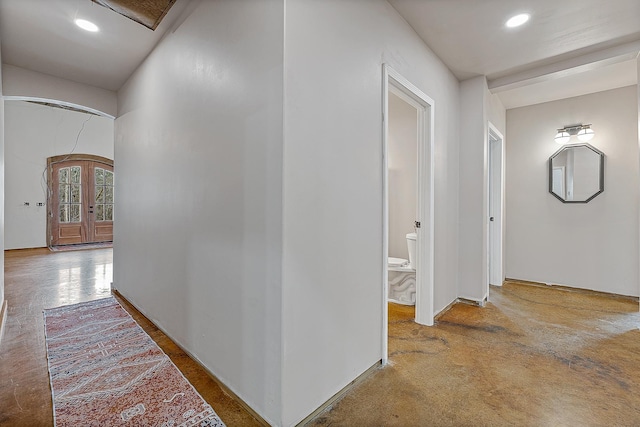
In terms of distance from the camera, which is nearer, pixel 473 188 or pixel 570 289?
pixel 473 188

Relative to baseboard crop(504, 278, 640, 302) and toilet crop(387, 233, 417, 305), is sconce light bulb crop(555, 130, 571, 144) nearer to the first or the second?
baseboard crop(504, 278, 640, 302)

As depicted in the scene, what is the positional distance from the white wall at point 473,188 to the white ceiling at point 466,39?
258mm

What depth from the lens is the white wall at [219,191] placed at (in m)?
1.53

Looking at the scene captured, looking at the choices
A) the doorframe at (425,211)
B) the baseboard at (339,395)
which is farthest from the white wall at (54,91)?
the baseboard at (339,395)

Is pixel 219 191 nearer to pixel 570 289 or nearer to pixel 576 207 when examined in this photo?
pixel 576 207

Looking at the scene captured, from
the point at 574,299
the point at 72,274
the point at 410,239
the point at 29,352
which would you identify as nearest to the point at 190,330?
the point at 29,352

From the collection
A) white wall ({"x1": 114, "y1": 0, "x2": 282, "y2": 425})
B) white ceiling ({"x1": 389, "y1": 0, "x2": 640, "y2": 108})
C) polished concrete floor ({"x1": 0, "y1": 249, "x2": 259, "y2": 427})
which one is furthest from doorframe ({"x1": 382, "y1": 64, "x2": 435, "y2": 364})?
polished concrete floor ({"x1": 0, "y1": 249, "x2": 259, "y2": 427})

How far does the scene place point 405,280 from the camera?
11.2 feet

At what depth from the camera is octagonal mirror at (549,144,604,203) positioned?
3904 millimetres

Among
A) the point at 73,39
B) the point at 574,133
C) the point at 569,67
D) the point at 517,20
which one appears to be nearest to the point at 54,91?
the point at 73,39

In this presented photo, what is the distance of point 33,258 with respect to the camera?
20.1 ft

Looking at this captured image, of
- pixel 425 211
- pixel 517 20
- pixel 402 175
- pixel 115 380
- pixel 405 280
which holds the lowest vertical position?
pixel 115 380

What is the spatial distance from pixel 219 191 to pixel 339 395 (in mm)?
1443

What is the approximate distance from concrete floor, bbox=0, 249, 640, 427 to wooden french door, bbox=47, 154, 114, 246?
523 cm
